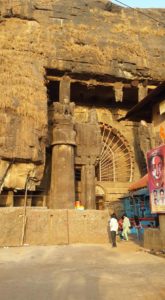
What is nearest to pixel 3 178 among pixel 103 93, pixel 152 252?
pixel 152 252

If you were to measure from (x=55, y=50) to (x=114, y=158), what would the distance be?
26.7 feet

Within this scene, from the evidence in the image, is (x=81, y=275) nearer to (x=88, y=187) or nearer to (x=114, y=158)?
(x=88, y=187)

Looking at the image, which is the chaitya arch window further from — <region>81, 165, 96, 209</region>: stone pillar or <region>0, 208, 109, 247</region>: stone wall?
<region>0, 208, 109, 247</region>: stone wall

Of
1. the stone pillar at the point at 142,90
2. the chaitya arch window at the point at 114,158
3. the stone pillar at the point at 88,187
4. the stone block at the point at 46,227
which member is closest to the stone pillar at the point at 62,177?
the stone pillar at the point at 88,187

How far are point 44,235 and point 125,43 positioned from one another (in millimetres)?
14749

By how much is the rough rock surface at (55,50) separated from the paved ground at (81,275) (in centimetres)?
654

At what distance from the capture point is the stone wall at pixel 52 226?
10617 millimetres

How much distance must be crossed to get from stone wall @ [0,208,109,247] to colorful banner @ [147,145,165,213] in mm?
2827

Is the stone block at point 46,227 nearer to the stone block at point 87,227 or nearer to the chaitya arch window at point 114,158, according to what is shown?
the stone block at point 87,227

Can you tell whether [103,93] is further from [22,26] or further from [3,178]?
[3,178]

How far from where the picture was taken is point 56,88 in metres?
21.3

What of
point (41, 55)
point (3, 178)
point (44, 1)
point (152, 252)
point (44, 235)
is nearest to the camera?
point (152, 252)

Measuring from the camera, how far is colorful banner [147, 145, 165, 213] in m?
9.07

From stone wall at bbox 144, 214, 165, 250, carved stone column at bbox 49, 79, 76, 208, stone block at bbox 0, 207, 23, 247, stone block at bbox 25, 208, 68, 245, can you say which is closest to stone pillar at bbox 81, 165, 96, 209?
carved stone column at bbox 49, 79, 76, 208
